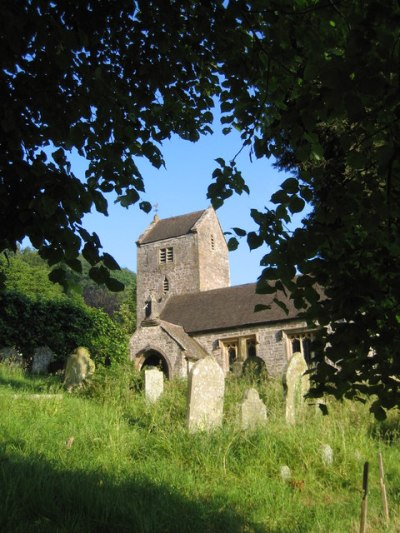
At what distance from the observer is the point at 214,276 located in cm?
3731

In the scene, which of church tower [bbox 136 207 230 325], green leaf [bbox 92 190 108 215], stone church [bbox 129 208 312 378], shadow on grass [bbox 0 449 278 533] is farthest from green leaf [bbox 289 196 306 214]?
church tower [bbox 136 207 230 325]

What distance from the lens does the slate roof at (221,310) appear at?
25.4m

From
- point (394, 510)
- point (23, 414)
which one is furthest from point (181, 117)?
point (23, 414)

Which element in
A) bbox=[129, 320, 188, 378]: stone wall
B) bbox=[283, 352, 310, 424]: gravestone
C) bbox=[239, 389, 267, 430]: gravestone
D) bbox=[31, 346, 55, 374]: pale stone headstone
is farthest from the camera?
bbox=[129, 320, 188, 378]: stone wall

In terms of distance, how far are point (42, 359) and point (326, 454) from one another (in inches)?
492

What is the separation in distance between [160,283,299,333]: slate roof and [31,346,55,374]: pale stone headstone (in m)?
10.4

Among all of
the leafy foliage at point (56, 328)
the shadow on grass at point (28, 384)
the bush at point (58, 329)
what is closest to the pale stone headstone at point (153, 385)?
the shadow on grass at point (28, 384)

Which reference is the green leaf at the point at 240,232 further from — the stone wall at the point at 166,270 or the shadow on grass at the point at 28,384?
the stone wall at the point at 166,270

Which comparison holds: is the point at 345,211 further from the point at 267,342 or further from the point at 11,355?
the point at 267,342

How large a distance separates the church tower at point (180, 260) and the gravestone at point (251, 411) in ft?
88.8

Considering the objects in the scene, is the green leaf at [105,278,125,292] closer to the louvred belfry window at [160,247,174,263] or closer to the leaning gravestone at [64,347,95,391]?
the leaning gravestone at [64,347,95,391]

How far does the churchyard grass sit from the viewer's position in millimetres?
4398

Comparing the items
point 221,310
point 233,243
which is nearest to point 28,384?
point 233,243

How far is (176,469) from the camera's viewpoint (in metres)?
5.90
